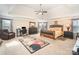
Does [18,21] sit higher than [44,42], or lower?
higher

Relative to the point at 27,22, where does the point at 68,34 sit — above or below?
below

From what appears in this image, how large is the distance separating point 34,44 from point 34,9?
0.70 metres

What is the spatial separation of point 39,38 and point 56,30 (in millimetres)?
374

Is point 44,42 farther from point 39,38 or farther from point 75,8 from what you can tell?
point 75,8

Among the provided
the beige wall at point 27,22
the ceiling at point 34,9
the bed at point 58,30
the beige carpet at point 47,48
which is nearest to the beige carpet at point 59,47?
the beige carpet at point 47,48

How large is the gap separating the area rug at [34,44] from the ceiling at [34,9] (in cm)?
51

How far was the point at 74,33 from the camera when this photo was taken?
8.60 ft

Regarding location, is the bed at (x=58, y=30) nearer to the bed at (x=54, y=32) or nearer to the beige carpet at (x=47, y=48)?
the bed at (x=54, y=32)

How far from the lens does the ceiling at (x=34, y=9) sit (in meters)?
2.63

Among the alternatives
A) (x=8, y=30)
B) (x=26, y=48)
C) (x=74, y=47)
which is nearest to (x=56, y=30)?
(x=74, y=47)

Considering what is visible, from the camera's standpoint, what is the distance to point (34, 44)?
2.68m

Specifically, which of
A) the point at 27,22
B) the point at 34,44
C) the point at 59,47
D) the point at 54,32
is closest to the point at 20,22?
the point at 27,22

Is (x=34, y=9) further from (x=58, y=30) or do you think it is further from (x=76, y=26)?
(x=76, y=26)

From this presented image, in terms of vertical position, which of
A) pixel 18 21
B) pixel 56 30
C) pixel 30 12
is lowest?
pixel 56 30
